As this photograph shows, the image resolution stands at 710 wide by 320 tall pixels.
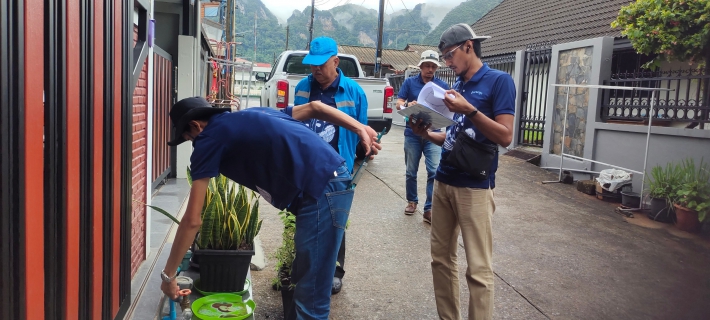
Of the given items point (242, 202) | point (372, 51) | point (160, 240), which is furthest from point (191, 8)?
point (372, 51)

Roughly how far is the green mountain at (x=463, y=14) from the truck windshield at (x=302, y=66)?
1558 inches

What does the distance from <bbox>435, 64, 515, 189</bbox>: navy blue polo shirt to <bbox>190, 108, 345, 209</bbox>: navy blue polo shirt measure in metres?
0.79

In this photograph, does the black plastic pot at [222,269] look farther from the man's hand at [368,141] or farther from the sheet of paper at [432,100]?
the sheet of paper at [432,100]

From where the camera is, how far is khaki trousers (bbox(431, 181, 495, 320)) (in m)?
3.14

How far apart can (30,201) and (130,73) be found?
1584 millimetres

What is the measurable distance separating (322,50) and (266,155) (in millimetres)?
1479

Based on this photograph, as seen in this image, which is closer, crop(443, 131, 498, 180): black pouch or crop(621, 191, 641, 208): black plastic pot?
crop(443, 131, 498, 180): black pouch

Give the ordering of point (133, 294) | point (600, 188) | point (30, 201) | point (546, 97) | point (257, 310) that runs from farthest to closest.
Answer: point (546, 97) < point (600, 188) < point (257, 310) < point (133, 294) < point (30, 201)

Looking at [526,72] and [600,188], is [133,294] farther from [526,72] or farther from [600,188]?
[526,72]

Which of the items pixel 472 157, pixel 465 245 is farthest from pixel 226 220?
pixel 472 157

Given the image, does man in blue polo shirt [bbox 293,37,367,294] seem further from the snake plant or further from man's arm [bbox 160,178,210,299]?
man's arm [bbox 160,178,210,299]

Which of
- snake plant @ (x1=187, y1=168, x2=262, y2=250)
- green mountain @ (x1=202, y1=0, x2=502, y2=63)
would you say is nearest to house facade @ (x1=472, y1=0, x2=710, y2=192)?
snake plant @ (x1=187, y1=168, x2=262, y2=250)

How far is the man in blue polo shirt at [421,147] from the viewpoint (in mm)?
6461

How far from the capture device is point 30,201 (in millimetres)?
1793
